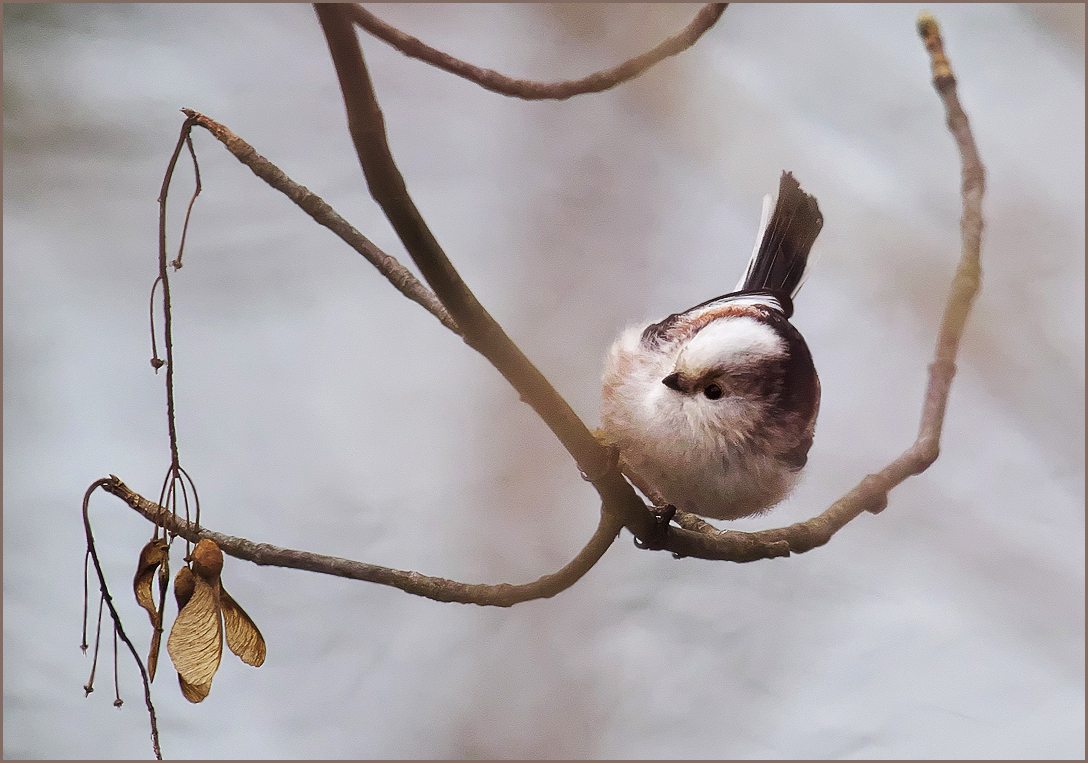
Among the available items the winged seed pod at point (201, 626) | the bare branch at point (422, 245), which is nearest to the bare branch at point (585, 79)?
the bare branch at point (422, 245)

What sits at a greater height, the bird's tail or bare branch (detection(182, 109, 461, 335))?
the bird's tail

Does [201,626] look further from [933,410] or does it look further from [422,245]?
[933,410]

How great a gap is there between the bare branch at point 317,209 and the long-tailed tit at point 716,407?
108 mm

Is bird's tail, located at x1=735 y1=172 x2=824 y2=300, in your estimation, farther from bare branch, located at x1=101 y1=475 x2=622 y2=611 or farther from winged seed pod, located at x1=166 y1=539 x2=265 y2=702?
winged seed pod, located at x1=166 y1=539 x2=265 y2=702

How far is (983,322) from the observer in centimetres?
52

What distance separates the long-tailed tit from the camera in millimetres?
385

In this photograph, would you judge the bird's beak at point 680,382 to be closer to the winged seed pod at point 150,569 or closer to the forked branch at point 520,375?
the forked branch at point 520,375

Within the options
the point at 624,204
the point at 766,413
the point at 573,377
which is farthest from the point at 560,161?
the point at 766,413

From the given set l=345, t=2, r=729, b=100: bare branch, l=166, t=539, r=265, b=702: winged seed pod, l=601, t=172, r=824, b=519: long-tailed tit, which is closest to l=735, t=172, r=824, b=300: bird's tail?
l=601, t=172, r=824, b=519: long-tailed tit

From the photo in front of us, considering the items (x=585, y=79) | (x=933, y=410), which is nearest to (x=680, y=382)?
(x=585, y=79)

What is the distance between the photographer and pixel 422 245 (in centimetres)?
25

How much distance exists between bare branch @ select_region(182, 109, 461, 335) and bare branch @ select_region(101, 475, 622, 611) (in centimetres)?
12

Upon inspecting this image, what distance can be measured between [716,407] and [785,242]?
0.16m

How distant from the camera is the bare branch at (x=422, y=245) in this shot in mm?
217
